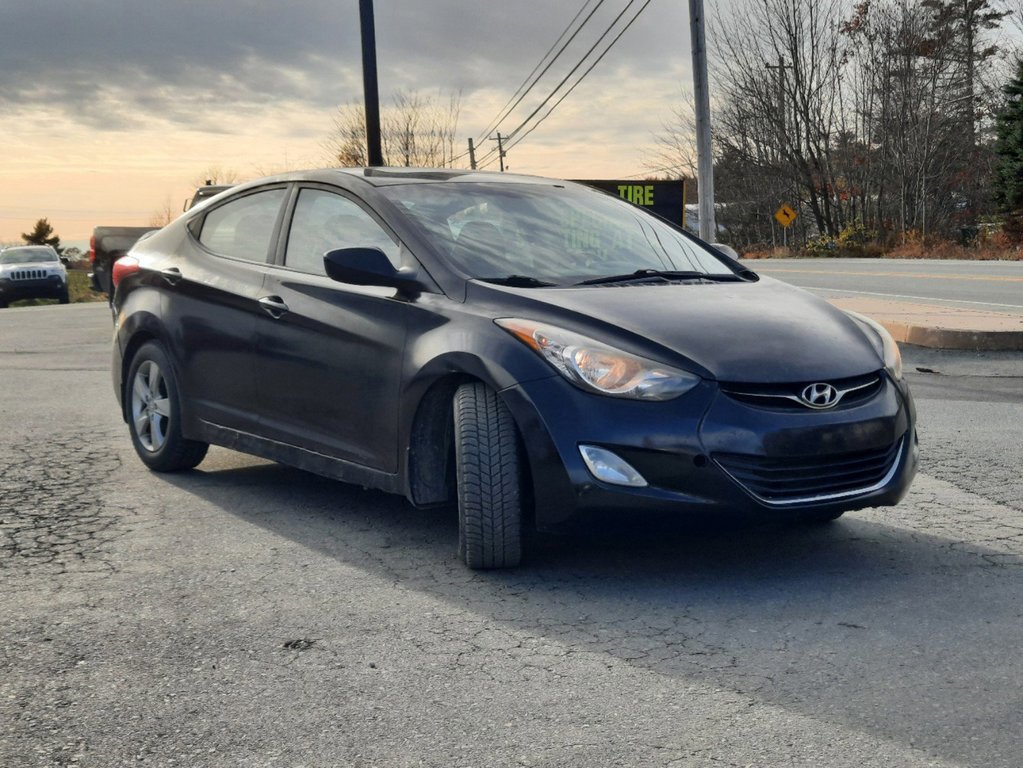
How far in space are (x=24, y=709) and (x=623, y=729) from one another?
60.2 inches

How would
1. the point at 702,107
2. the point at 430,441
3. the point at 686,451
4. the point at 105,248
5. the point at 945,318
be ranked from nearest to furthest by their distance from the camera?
the point at 686,451 → the point at 430,441 → the point at 945,318 → the point at 105,248 → the point at 702,107

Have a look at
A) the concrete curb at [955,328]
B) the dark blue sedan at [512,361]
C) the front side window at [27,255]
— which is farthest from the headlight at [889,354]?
the front side window at [27,255]

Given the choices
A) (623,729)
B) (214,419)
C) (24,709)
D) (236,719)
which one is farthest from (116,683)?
(214,419)

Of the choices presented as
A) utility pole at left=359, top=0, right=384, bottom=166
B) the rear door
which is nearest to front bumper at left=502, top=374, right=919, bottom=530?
the rear door

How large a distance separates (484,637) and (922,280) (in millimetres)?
22353

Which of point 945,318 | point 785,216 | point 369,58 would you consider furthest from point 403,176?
point 785,216

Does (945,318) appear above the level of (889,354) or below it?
below

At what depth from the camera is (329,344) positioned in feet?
16.5

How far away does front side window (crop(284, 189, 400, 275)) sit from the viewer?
5.18 m

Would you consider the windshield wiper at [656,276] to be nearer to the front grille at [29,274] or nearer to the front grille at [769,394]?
the front grille at [769,394]

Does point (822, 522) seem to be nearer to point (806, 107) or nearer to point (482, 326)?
point (482, 326)

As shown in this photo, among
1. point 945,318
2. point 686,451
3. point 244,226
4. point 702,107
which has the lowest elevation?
point 945,318

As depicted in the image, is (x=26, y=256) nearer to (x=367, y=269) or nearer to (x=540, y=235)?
(x=540, y=235)

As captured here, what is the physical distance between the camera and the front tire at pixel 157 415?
20.1 feet
